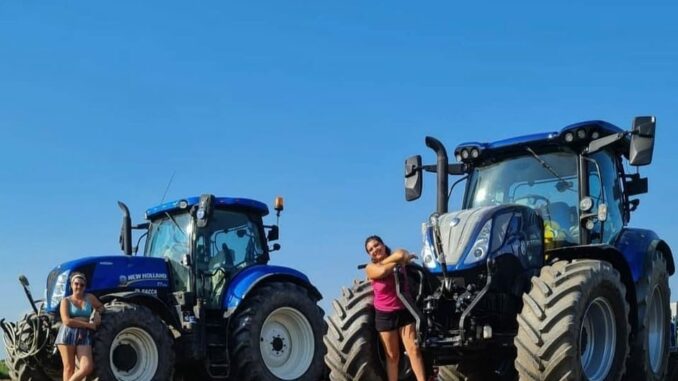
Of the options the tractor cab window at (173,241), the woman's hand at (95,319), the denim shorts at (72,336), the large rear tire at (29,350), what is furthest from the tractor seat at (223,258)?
the denim shorts at (72,336)

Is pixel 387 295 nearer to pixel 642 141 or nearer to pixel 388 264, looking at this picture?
pixel 388 264

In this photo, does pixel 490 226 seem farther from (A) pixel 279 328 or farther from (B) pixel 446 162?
(A) pixel 279 328

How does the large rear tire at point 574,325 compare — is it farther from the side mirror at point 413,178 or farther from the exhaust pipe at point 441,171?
the side mirror at point 413,178

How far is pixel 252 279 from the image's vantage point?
12188mm

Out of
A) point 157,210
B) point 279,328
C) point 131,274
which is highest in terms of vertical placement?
point 157,210

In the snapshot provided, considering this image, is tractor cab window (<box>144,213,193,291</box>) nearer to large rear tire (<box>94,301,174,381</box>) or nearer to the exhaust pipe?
large rear tire (<box>94,301,174,381</box>)

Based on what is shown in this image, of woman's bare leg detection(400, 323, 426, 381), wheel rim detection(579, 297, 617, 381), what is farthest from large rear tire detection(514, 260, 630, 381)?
woman's bare leg detection(400, 323, 426, 381)

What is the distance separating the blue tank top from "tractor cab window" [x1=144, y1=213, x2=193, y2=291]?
8.26 ft

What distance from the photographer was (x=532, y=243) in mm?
7809

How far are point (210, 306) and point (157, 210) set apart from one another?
1.61 m

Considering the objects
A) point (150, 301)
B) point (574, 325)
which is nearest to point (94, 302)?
point (150, 301)

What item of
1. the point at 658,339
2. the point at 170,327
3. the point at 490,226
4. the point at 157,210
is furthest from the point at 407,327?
the point at 157,210

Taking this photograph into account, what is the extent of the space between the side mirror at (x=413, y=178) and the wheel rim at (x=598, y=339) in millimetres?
2273

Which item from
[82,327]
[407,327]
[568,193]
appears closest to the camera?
[407,327]
